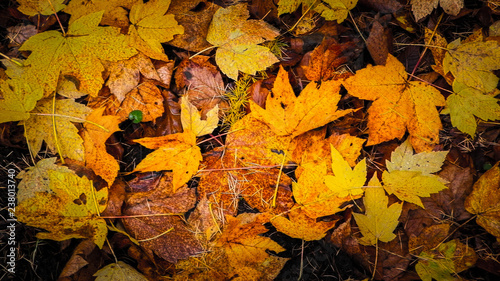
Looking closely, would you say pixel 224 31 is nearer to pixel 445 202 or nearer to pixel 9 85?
pixel 9 85

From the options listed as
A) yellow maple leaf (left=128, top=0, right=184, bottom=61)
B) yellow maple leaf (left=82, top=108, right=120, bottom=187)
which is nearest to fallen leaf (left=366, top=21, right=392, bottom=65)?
yellow maple leaf (left=128, top=0, right=184, bottom=61)

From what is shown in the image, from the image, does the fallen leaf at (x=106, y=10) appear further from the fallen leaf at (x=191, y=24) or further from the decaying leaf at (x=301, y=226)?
the decaying leaf at (x=301, y=226)

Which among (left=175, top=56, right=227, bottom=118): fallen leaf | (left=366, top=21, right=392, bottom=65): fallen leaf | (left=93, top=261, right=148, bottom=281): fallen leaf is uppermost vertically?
(left=366, top=21, right=392, bottom=65): fallen leaf

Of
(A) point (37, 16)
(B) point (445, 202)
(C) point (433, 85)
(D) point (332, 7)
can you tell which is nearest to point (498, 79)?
(C) point (433, 85)

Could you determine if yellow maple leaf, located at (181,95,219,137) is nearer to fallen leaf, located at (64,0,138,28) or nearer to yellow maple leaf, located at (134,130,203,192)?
yellow maple leaf, located at (134,130,203,192)

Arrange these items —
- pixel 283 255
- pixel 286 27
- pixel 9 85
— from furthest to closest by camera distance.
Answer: pixel 286 27, pixel 283 255, pixel 9 85
